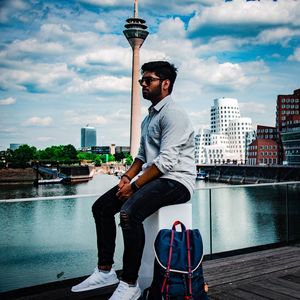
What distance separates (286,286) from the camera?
2961mm

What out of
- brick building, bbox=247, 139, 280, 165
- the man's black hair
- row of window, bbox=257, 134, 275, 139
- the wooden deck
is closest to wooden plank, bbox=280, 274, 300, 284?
the wooden deck

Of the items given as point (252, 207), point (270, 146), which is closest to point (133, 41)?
point (270, 146)

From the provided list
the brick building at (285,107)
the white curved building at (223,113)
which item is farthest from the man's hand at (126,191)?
the white curved building at (223,113)

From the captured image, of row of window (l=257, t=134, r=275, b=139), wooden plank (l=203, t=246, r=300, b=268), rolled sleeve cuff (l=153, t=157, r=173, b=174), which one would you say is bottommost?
wooden plank (l=203, t=246, r=300, b=268)

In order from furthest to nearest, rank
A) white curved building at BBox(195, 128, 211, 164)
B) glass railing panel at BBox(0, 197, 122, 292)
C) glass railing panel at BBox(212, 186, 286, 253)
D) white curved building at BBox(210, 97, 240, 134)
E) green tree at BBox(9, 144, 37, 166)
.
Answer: white curved building at BBox(210, 97, 240, 134), white curved building at BBox(195, 128, 211, 164), green tree at BBox(9, 144, 37, 166), glass railing panel at BBox(212, 186, 286, 253), glass railing panel at BBox(0, 197, 122, 292)

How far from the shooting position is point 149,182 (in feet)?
8.27

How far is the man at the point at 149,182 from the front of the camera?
94.7 inches

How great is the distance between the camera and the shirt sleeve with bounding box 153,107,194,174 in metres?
2.48

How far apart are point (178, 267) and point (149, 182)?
55 centimetres

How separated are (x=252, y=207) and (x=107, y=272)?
453 centimetres

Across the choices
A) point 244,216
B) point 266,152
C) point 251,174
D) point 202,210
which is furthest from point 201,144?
point 202,210

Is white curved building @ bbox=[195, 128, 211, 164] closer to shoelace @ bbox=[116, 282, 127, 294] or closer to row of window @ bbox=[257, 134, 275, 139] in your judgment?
row of window @ bbox=[257, 134, 275, 139]

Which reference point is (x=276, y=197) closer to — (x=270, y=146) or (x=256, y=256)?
(x=256, y=256)

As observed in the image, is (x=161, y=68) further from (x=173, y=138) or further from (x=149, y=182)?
(x=149, y=182)
